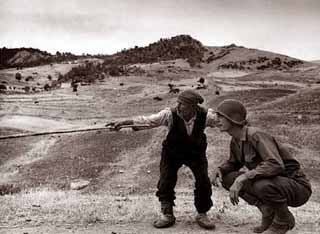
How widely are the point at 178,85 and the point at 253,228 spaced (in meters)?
18.1

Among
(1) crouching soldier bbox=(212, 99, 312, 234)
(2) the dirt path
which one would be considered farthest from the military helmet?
(2) the dirt path

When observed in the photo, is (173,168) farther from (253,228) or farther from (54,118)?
(54,118)

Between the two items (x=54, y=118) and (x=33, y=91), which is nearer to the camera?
(x=54, y=118)

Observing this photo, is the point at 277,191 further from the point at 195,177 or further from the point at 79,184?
the point at 79,184

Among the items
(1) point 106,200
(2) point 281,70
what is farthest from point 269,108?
(2) point 281,70

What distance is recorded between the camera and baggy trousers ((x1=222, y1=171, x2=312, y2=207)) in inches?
251

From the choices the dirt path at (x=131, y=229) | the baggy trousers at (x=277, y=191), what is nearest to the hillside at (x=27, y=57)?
the dirt path at (x=131, y=229)

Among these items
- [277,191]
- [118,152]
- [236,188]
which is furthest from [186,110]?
[118,152]

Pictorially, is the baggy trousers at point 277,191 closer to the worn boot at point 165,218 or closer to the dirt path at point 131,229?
the dirt path at point 131,229

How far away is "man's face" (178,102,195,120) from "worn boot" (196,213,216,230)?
1064mm

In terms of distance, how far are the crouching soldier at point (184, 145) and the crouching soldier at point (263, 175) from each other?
69 centimetres

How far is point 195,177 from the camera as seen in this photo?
7.62 metres

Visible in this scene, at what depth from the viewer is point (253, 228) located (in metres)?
7.37

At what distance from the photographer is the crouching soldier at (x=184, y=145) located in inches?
293
